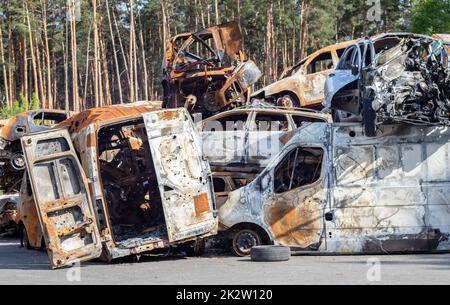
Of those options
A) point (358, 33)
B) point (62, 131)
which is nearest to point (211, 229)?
point (62, 131)

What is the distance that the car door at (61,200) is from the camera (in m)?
11.6

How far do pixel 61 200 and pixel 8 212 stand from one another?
20.2 feet

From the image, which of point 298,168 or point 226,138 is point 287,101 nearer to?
point 226,138

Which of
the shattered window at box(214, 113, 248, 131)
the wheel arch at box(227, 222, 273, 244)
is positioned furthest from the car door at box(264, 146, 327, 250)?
the shattered window at box(214, 113, 248, 131)

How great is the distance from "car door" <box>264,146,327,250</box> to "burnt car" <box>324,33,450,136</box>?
1045 millimetres

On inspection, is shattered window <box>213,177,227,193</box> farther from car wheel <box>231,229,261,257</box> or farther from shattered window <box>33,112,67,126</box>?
shattered window <box>33,112,67,126</box>

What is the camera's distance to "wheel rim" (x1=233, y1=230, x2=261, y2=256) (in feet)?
41.6

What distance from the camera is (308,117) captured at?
16.1 meters

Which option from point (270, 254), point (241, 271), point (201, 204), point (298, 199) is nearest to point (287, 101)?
point (298, 199)

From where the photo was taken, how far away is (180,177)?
39.9ft

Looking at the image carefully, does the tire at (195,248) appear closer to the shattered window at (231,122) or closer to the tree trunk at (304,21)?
the shattered window at (231,122)

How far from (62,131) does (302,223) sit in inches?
153

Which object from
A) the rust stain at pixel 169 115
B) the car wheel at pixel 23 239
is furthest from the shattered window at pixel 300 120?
the car wheel at pixel 23 239

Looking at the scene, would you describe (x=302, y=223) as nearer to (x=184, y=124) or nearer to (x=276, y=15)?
(x=184, y=124)
